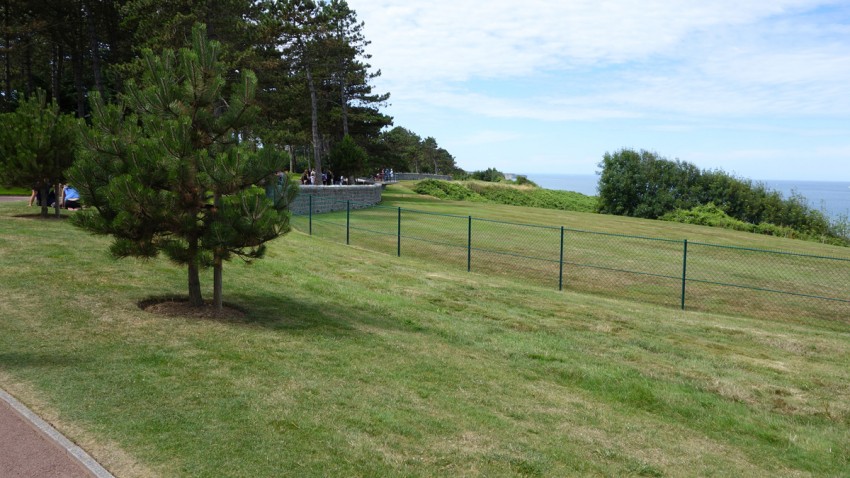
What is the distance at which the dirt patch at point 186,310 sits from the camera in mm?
9078

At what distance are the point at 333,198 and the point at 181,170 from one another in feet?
81.5

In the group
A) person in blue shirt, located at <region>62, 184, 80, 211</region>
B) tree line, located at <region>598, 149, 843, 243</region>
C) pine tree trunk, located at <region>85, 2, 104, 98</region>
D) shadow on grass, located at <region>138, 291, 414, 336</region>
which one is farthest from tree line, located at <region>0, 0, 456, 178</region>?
tree line, located at <region>598, 149, 843, 243</region>

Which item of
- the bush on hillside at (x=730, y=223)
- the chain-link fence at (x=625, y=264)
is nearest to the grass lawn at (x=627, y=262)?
the chain-link fence at (x=625, y=264)

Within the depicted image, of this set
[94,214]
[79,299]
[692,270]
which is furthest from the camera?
[692,270]

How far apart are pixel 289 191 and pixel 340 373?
2.95m

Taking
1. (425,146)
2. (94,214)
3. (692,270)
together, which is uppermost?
(425,146)

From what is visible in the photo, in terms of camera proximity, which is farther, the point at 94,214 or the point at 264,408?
the point at 94,214

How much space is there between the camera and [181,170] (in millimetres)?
8383

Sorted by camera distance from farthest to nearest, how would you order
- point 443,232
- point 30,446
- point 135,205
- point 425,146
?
point 425,146 → point 443,232 → point 135,205 → point 30,446

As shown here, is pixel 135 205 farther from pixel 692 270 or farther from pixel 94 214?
pixel 692 270

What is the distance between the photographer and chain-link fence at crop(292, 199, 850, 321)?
16297mm

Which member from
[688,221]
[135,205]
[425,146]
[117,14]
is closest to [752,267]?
[135,205]

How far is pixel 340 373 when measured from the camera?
23.3 ft

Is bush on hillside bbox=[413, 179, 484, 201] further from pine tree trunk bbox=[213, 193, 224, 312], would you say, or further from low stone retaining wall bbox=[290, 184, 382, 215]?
pine tree trunk bbox=[213, 193, 224, 312]
